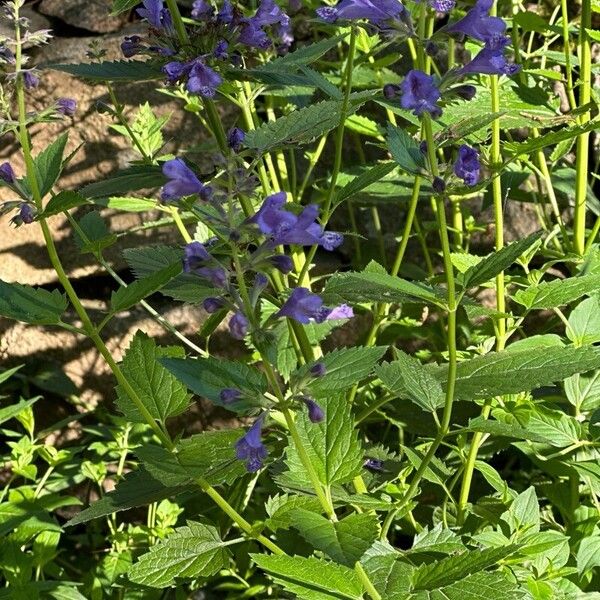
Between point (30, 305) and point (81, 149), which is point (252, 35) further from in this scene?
point (81, 149)

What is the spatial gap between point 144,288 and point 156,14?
1.78ft

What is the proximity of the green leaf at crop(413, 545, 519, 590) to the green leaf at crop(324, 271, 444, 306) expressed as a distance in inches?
17.5

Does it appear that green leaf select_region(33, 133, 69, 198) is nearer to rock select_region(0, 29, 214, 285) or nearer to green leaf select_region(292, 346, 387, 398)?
green leaf select_region(292, 346, 387, 398)

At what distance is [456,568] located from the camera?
1525 millimetres

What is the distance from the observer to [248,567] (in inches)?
102

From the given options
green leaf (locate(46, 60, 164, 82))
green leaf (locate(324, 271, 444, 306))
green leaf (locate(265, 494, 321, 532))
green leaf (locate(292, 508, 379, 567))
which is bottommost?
green leaf (locate(265, 494, 321, 532))

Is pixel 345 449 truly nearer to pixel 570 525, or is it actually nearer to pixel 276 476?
pixel 276 476

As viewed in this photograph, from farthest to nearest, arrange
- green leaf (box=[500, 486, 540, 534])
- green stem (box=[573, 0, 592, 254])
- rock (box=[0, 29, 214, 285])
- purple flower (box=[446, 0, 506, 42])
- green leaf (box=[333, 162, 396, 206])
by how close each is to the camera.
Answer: rock (box=[0, 29, 214, 285])
green stem (box=[573, 0, 592, 254])
green leaf (box=[500, 486, 540, 534])
green leaf (box=[333, 162, 396, 206])
purple flower (box=[446, 0, 506, 42])

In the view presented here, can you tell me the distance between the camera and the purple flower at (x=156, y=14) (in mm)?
1669

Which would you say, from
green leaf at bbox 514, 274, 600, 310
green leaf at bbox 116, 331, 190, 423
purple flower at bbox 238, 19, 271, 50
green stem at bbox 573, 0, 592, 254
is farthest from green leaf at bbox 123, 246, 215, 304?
green stem at bbox 573, 0, 592, 254

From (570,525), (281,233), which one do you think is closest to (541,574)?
(570,525)

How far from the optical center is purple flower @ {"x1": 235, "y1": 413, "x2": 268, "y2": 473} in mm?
1416

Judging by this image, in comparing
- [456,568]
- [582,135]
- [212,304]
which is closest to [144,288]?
[212,304]

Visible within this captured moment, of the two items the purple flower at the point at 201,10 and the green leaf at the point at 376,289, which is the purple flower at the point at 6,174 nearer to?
the purple flower at the point at 201,10
